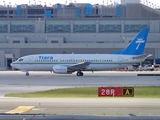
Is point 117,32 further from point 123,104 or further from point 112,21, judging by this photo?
point 123,104

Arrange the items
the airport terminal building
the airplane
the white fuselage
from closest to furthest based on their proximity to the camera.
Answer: the airplane, the white fuselage, the airport terminal building

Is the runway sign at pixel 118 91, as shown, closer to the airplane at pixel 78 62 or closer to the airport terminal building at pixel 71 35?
the airplane at pixel 78 62

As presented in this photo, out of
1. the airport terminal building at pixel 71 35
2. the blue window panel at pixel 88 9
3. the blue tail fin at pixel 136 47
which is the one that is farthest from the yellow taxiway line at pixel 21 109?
the blue window panel at pixel 88 9

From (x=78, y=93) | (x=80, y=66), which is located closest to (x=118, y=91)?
(x=78, y=93)

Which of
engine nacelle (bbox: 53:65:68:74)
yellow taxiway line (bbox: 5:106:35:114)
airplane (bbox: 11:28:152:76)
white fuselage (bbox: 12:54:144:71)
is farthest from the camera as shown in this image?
white fuselage (bbox: 12:54:144:71)

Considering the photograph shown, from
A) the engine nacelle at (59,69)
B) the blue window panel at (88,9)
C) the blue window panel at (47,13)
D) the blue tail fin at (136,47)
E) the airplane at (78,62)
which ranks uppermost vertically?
the blue window panel at (88,9)

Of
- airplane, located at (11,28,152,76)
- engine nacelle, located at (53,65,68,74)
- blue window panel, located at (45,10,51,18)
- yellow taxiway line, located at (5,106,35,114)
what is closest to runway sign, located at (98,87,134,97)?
yellow taxiway line, located at (5,106,35,114)

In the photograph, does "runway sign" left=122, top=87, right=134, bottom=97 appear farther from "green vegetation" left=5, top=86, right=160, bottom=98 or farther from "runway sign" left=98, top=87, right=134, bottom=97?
"green vegetation" left=5, top=86, right=160, bottom=98

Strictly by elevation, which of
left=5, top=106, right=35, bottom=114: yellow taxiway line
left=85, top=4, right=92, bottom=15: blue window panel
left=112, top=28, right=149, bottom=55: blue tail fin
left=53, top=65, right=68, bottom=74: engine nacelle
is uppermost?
left=85, top=4, right=92, bottom=15: blue window panel

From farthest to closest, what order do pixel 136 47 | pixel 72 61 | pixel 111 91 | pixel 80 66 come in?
1. pixel 136 47
2. pixel 72 61
3. pixel 80 66
4. pixel 111 91

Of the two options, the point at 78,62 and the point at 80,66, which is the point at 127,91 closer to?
the point at 80,66

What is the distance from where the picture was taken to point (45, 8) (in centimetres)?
16288

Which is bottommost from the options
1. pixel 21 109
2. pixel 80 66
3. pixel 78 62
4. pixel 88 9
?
pixel 80 66

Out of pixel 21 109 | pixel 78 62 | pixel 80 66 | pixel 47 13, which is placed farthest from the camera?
pixel 47 13
